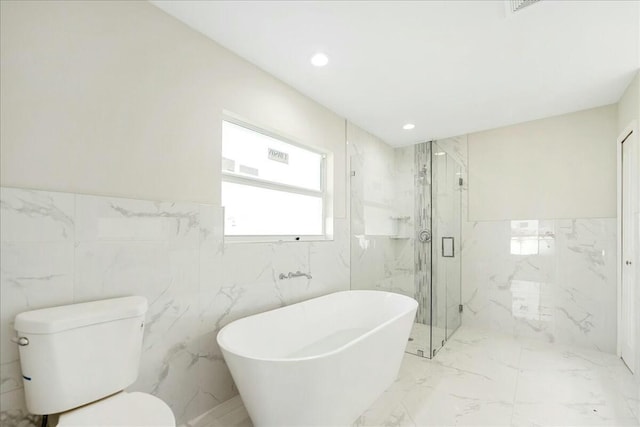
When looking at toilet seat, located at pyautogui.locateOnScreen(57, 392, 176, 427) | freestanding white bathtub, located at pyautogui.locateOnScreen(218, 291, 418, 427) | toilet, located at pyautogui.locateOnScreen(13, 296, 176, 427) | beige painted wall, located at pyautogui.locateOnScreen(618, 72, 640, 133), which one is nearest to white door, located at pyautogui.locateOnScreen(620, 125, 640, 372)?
beige painted wall, located at pyautogui.locateOnScreen(618, 72, 640, 133)

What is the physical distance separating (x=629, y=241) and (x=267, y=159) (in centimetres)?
325

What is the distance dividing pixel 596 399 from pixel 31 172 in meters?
3.69

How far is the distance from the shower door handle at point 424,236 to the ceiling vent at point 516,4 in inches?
81.2

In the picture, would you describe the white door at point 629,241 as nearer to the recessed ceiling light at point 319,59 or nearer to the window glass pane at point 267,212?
the recessed ceiling light at point 319,59

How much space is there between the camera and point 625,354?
280 centimetres

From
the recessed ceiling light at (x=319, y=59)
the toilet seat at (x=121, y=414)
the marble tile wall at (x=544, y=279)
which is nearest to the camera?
the toilet seat at (x=121, y=414)

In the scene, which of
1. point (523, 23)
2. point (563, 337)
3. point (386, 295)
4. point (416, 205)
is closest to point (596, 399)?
point (563, 337)

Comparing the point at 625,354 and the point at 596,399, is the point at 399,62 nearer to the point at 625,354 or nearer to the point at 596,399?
the point at 596,399

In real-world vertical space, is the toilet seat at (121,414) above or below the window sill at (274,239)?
below

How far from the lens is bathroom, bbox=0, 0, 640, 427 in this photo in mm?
1398

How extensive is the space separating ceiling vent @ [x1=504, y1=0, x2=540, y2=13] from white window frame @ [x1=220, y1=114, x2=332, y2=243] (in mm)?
1759

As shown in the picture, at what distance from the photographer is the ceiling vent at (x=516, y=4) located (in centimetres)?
169

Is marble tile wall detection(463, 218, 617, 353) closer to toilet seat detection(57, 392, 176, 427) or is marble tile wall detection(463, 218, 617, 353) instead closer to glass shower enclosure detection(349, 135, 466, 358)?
glass shower enclosure detection(349, 135, 466, 358)

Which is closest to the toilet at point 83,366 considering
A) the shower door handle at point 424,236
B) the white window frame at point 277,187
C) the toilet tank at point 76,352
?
the toilet tank at point 76,352
